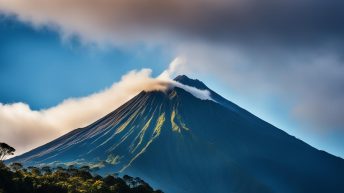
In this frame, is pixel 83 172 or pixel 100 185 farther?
pixel 83 172

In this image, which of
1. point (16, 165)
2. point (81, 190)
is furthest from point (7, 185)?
point (16, 165)

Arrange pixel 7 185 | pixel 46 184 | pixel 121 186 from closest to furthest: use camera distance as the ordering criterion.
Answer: pixel 7 185
pixel 46 184
pixel 121 186

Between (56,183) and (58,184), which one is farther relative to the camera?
(56,183)

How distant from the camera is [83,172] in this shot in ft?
313

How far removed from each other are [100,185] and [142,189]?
31.9 feet

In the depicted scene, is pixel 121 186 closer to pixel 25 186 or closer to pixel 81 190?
pixel 81 190

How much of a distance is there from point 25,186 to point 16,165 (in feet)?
108

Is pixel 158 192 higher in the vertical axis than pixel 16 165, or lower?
higher

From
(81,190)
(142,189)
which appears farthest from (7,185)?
(142,189)

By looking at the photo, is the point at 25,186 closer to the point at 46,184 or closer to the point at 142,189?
the point at 46,184

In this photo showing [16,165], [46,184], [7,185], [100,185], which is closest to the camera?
Result: [7,185]

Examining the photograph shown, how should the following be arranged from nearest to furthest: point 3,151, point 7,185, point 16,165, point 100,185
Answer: point 7,185 → point 100,185 → point 3,151 → point 16,165

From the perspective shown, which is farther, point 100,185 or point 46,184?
point 100,185

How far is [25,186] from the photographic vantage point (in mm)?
70625
